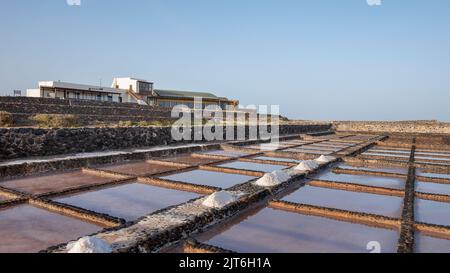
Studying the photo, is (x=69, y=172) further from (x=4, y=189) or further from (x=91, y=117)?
(x=91, y=117)

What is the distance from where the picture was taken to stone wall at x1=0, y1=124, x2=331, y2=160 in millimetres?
7465

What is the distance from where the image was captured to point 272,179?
5.31m

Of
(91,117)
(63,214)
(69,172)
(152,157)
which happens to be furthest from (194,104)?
(63,214)

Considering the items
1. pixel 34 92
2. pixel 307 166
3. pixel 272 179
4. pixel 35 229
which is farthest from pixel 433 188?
pixel 34 92

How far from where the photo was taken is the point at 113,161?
7.71 metres

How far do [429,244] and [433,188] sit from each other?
10.2ft

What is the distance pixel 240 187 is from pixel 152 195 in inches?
49.0

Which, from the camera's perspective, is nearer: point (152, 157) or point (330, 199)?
point (330, 199)

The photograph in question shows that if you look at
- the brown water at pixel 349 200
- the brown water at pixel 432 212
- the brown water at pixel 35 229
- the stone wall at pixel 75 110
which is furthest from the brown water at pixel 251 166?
the stone wall at pixel 75 110

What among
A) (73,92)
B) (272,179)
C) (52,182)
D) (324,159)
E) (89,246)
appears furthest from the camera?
(73,92)

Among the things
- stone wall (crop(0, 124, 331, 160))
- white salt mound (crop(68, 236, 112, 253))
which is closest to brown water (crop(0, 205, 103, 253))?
white salt mound (crop(68, 236, 112, 253))

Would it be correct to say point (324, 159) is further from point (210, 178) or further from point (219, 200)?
point (219, 200)

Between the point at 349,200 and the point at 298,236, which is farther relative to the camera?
the point at 349,200

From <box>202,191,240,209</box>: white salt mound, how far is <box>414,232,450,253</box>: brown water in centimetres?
193
